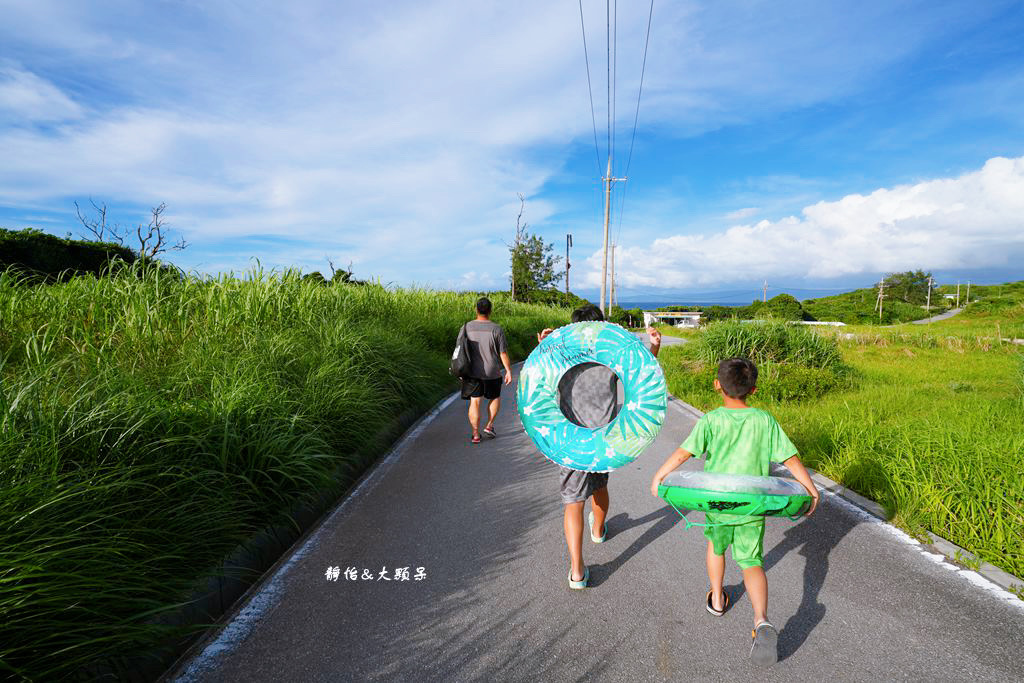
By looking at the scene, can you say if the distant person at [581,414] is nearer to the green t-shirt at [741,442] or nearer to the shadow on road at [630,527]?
the shadow on road at [630,527]

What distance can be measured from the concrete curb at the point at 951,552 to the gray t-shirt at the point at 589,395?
7.68 feet

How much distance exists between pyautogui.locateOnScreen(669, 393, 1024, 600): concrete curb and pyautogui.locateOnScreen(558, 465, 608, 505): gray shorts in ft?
7.50

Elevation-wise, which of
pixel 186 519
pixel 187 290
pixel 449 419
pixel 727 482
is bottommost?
pixel 449 419

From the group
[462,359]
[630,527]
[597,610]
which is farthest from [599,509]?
[462,359]

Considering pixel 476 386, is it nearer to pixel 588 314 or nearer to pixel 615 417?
pixel 588 314

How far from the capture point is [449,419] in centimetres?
751

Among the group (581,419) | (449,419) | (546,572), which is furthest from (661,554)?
(449,419)

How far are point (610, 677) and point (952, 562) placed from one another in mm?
2472

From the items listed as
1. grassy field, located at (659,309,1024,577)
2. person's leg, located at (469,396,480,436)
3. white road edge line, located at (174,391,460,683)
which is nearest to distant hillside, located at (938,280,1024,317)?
grassy field, located at (659,309,1024,577)

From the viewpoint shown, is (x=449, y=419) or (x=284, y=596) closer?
(x=284, y=596)

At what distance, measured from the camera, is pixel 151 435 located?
3.28m

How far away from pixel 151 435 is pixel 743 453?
3477 mm

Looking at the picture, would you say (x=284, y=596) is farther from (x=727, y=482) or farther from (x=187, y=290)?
(x=187, y=290)

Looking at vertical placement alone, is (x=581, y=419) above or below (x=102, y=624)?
above
